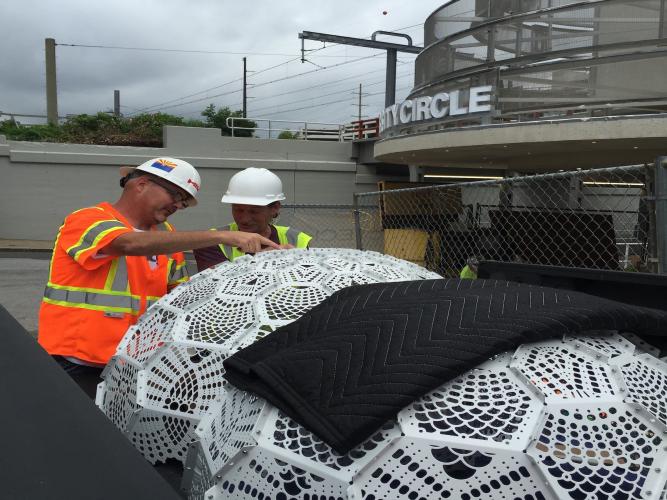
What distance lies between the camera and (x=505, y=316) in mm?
1418

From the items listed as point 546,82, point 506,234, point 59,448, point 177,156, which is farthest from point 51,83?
point 59,448

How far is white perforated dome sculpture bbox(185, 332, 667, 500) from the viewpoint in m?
1.17

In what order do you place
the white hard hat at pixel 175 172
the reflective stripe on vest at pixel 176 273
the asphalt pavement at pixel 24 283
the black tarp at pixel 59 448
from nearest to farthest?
the black tarp at pixel 59 448, the white hard hat at pixel 175 172, the reflective stripe on vest at pixel 176 273, the asphalt pavement at pixel 24 283

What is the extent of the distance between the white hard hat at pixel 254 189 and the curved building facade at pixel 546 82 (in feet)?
26.2

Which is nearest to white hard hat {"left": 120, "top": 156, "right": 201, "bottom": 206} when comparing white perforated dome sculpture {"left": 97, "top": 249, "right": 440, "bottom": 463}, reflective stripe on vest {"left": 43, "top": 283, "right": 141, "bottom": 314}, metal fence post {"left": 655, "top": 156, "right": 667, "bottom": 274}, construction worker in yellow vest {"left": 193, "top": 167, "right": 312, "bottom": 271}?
reflective stripe on vest {"left": 43, "top": 283, "right": 141, "bottom": 314}

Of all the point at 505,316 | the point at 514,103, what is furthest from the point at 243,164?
the point at 505,316

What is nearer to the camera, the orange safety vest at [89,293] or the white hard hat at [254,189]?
the orange safety vest at [89,293]

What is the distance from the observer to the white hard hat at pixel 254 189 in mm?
4027

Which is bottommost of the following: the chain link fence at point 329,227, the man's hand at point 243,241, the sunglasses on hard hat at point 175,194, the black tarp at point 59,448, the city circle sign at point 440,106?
the chain link fence at point 329,227

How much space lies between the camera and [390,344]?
1354 millimetres

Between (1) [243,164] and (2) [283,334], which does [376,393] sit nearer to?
(2) [283,334]

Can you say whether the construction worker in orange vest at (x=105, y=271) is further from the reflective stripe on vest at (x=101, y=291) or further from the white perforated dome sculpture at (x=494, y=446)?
the white perforated dome sculpture at (x=494, y=446)

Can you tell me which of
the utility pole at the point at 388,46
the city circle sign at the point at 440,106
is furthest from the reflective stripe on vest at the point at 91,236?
the utility pole at the point at 388,46

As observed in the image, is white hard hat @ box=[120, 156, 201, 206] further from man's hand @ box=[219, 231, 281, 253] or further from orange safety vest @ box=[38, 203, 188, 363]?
man's hand @ box=[219, 231, 281, 253]
